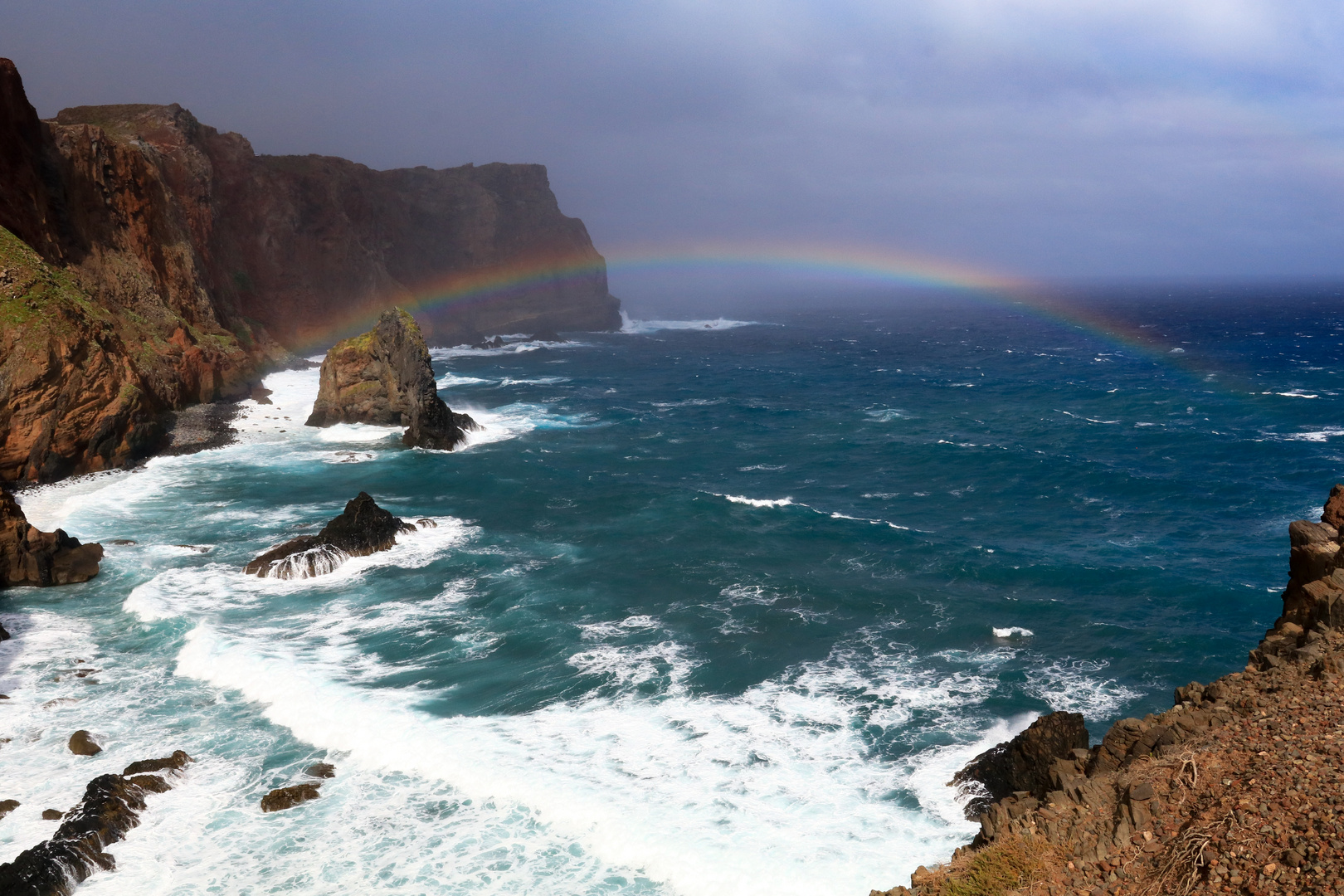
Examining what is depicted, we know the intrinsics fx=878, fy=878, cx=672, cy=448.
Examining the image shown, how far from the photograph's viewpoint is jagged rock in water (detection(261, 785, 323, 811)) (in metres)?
19.9

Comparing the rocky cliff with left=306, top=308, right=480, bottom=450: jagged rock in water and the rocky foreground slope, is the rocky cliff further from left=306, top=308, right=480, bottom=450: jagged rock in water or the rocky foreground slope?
the rocky foreground slope

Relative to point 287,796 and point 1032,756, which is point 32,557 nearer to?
point 287,796

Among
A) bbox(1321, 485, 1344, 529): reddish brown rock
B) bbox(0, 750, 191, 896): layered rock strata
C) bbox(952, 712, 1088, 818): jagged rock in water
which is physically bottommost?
bbox(0, 750, 191, 896): layered rock strata

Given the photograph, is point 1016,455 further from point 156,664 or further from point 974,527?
point 156,664

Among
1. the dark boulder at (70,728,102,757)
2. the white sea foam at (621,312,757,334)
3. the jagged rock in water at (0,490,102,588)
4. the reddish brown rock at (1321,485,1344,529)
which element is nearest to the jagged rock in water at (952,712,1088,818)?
the reddish brown rock at (1321,485,1344,529)

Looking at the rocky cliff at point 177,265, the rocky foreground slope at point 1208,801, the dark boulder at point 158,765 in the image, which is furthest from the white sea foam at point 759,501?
the rocky cliff at point 177,265

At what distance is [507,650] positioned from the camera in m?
28.1

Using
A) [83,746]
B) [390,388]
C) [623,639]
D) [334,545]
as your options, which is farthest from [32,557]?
[390,388]

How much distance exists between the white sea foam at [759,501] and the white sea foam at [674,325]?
117240 millimetres

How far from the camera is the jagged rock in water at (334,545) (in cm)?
3394

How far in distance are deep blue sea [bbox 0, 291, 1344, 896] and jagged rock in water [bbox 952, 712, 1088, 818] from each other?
116cm

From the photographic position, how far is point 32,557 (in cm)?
3159

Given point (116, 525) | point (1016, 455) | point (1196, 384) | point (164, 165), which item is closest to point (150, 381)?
point (116, 525)

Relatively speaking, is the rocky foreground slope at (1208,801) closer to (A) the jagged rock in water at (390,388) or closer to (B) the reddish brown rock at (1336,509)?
(B) the reddish brown rock at (1336,509)
